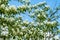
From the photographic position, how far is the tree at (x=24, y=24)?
10047mm

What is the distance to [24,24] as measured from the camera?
12219 millimetres

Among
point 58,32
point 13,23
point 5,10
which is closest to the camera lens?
point 5,10

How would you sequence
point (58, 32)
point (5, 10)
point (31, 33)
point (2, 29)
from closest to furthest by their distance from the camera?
point (5, 10) → point (2, 29) → point (31, 33) → point (58, 32)

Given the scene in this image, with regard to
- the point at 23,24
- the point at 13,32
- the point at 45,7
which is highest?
the point at 45,7

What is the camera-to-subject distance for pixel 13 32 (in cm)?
1078

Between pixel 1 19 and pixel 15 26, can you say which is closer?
pixel 1 19

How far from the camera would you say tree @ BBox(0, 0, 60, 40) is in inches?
396

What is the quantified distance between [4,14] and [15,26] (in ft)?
3.51

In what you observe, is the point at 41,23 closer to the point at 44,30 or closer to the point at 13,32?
the point at 44,30

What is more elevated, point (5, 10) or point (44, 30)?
point (44, 30)

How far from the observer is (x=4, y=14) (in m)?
9.98

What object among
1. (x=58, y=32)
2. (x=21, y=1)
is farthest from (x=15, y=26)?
(x=58, y=32)

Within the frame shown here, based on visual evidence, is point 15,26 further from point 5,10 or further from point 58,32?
point 58,32

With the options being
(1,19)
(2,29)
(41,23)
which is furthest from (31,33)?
(1,19)
